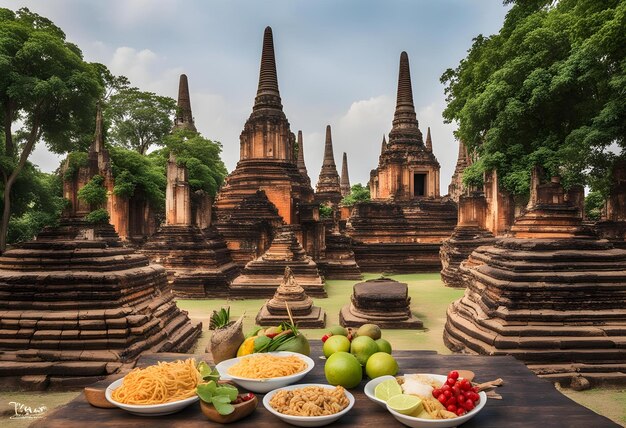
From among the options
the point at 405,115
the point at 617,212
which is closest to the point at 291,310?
the point at 617,212

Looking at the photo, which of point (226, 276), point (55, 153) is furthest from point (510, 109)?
point (55, 153)

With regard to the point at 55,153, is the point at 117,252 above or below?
below

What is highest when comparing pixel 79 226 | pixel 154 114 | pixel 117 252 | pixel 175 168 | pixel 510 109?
pixel 154 114

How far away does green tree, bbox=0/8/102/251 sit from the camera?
57.4ft

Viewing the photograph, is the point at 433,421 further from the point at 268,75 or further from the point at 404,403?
the point at 268,75

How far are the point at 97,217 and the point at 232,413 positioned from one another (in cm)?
704

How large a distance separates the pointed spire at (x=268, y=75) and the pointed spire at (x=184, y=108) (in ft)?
53.6

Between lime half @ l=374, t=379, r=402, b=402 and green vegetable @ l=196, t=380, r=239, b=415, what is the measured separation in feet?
3.26

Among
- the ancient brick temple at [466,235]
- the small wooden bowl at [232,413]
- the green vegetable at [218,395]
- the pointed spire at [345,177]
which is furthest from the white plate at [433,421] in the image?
the pointed spire at [345,177]

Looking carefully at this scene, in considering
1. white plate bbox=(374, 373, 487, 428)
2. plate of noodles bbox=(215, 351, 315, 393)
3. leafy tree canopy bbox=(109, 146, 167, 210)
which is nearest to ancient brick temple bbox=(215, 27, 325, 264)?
leafy tree canopy bbox=(109, 146, 167, 210)

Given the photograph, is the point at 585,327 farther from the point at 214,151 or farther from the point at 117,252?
the point at 214,151

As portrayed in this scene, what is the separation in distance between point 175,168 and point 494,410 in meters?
15.0

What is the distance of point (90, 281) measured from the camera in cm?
675

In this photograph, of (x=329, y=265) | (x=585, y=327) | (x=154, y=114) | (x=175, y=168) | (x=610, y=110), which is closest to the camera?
(x=585, y=327)
